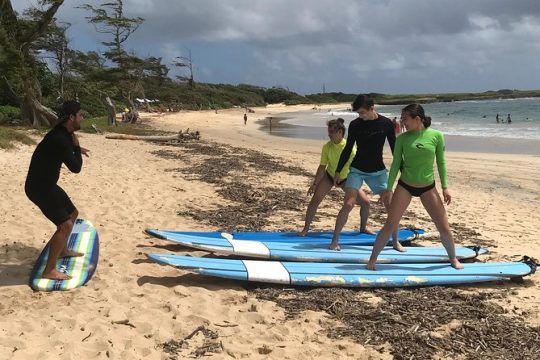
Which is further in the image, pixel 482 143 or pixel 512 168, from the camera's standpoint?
pixel 482 143

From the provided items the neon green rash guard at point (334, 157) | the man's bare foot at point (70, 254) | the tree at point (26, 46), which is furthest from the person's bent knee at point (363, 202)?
the tree at point (26, 46)

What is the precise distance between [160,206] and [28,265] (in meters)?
3.10

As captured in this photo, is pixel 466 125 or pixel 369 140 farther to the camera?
pixel 466 125

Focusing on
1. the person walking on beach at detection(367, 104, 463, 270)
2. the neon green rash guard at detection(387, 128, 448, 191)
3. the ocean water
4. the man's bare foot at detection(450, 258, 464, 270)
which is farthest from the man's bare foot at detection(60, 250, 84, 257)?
the ocean water

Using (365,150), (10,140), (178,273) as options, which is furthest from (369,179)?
(10,140)

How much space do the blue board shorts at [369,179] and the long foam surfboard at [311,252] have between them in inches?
30.0

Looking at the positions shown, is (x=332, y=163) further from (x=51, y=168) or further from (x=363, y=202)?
(x=51, y=168)

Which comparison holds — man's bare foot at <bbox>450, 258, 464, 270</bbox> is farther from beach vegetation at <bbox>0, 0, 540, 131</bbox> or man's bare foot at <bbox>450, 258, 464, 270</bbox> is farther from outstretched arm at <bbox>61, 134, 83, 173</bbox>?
beach vegetation at <bbox>0, 0, 540, 131</bbox>

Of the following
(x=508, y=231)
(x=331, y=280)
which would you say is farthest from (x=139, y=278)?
(x=508, y=231)

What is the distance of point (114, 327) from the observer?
3.70 m

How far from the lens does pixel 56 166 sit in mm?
4273

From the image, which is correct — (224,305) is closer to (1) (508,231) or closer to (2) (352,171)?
(2) (352,171)

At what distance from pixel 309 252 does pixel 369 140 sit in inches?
56.4

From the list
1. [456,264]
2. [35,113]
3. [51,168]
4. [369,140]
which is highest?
[35,113]
